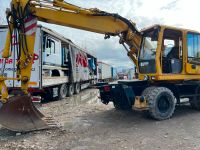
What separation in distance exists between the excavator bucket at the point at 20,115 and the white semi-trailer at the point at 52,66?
1.55 metres

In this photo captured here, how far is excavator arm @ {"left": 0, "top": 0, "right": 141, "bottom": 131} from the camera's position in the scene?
7113 mm

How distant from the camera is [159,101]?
338 inches

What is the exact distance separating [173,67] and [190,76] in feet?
2.62

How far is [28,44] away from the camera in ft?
23.9

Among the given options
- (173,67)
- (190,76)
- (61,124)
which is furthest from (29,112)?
(190,76)

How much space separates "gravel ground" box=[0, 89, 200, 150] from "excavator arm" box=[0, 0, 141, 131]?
0.67 metres

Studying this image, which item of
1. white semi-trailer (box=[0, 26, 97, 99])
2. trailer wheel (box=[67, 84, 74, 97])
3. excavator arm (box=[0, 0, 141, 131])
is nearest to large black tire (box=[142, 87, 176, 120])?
excavator arm (box=[0, 0, 141, 131])

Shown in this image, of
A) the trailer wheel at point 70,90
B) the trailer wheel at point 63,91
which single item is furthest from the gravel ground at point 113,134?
the trailer wheel at point 70,90

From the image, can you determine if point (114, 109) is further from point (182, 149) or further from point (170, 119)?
point (182, 149)

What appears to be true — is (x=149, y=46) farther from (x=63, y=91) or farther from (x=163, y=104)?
(x=63, y=91)

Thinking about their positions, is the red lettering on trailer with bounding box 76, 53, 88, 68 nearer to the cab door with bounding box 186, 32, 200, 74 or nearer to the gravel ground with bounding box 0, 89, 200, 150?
the gravel ground with bounding box 0, 89, 200, 150

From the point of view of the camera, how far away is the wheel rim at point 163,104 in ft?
28.3

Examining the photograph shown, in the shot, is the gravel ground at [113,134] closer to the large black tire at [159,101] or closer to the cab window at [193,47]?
the large black tire at [159,101]

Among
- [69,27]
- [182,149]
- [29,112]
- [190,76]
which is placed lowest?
[182,149]
